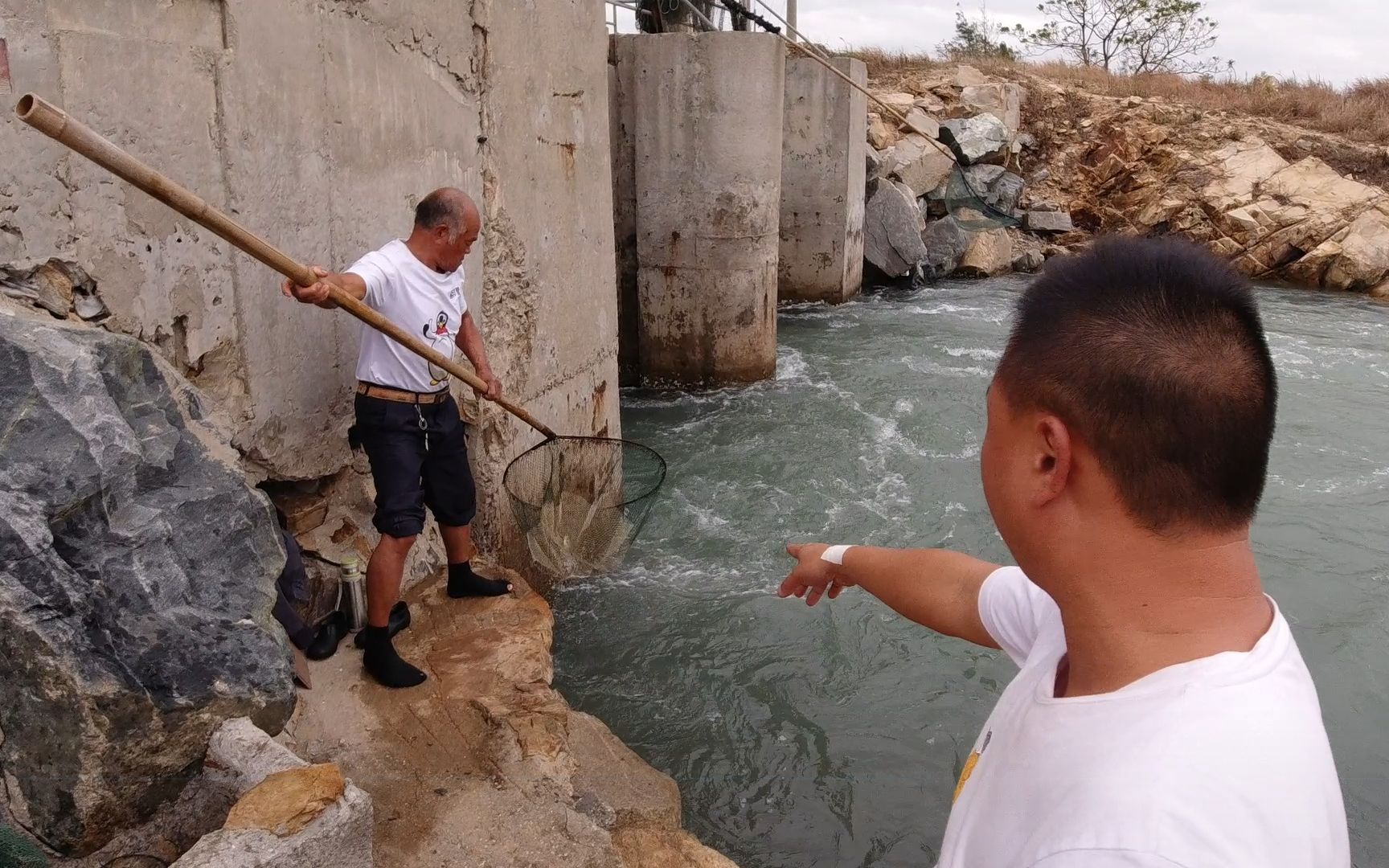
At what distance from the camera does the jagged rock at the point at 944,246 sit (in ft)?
52.3

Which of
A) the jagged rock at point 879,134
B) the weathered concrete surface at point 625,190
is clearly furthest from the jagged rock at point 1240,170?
the weathered concrete surface at point 625,190

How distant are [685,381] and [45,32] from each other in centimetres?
738

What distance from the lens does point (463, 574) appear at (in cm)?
408

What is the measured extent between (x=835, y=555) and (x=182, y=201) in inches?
70.8

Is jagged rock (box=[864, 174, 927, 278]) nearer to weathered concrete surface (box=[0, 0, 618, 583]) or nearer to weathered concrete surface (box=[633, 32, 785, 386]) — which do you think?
weathered concrete surface (box=[633, 32, 785, 386])

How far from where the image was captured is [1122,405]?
1.02 m

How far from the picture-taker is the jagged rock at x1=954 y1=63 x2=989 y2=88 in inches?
773

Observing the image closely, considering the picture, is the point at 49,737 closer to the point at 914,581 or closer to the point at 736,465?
the point at 914,581

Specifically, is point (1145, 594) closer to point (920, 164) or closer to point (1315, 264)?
point (920, 164)

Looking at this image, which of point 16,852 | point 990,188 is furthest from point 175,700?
point 990,188

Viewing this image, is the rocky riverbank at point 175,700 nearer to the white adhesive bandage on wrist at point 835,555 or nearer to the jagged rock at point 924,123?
the white adhesive bandage on wrist at point 835,555

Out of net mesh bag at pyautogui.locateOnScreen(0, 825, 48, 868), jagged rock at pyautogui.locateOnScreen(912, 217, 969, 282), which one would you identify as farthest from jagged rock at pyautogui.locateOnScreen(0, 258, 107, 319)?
jagged rock at pyautogui.locateOnScreen(912, 217, 969, 282)

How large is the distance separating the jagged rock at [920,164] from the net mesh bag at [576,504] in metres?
11.9

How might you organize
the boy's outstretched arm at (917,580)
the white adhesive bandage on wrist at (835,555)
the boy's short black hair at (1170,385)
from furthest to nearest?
the white adhesive bandage on wrist at (835,555)
the boy's outstretched arm at (917,580)
the boy's short black hair at (1170,385)
